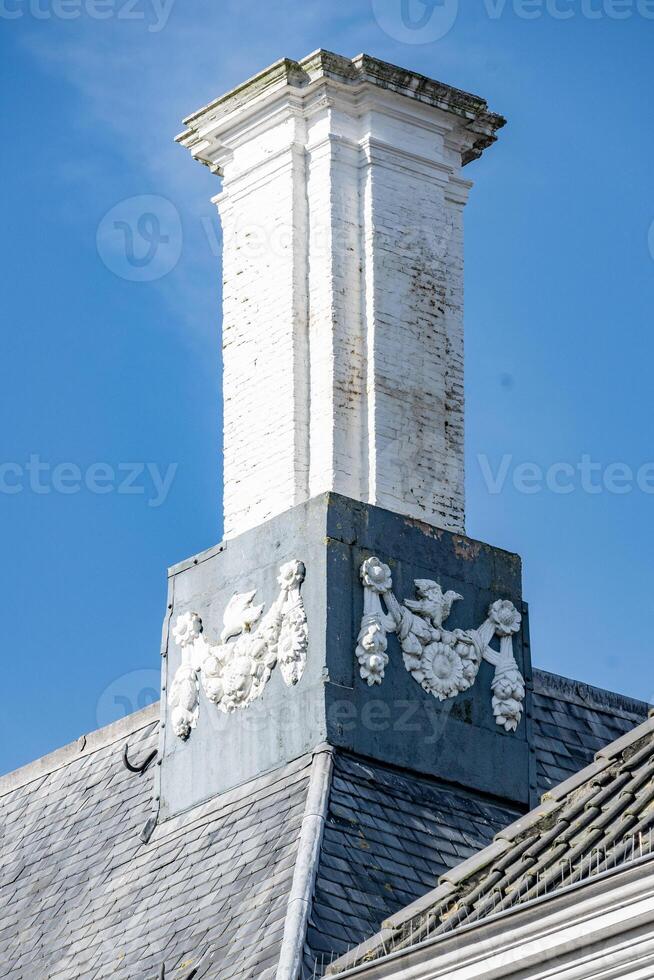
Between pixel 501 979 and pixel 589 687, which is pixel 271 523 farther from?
pixel 501 979

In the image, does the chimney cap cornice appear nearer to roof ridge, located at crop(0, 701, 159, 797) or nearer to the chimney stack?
the chimney stack

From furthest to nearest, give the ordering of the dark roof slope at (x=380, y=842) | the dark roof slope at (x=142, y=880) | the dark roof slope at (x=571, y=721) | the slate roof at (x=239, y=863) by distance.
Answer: the dark roof slope at (x=571, y=721), the dark roof slope at (x=142, y=880), the slate roof at (x=239, y=863), the dark roof slope at (x=380, y=842)

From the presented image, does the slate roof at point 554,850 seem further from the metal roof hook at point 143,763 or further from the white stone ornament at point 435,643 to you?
the metal roof hook at point 143,763

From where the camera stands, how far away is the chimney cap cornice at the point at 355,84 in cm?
2023

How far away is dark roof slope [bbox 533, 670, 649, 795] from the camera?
20047mm

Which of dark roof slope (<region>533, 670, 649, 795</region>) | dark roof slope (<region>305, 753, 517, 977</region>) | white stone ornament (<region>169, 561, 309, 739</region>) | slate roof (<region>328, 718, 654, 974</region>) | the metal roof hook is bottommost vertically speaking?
slate roof (<region>328, 718, 654, 974</region>)

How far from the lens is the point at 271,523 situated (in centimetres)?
1927

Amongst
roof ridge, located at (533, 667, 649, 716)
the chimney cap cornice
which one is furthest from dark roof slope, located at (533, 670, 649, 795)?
the chimney cap cornice

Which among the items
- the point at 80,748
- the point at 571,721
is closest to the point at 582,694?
the point at 571,721

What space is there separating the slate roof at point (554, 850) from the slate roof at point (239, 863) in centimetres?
182

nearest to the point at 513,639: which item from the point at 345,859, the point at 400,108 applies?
the point at 345,859

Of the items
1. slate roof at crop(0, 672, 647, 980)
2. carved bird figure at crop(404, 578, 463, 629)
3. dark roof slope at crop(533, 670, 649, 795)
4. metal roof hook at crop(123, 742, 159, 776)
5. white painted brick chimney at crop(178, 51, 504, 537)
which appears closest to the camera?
slate roof at crop(0, 672, 647, 980)

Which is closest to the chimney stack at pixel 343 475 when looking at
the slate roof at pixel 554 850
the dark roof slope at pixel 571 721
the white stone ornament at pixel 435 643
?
the white stone ornament at pixel 435 643

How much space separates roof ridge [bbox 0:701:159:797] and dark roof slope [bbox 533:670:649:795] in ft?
11.6
